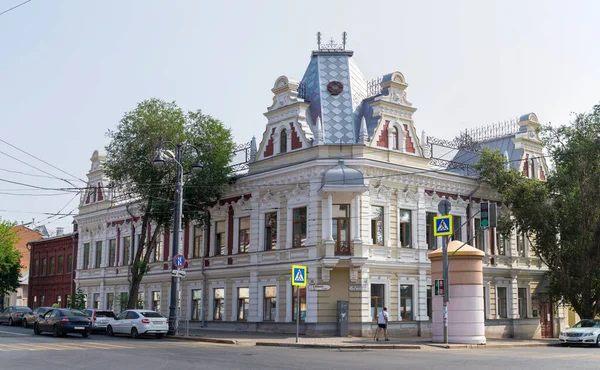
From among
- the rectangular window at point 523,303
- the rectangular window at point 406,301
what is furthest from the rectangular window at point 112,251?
the rectangular window at point 523,303

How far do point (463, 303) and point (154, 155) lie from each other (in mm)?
18514

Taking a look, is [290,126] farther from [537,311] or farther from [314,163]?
[537,311]

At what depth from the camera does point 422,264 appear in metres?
36.2

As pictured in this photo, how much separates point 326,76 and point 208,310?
15.4 metres

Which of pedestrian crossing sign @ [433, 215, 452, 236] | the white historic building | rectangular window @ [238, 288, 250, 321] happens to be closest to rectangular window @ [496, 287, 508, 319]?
the white historic building

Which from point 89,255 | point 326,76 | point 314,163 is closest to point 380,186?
point 314,163

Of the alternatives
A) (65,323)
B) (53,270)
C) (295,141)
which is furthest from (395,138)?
(53,270)

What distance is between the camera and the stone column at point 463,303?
2873 centimetres

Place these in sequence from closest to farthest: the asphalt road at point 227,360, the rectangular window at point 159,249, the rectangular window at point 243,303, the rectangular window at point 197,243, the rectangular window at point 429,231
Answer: the asphalt road at point 227,360 → the rectangular window at point 429,231 → the rectangular window at point 243,303 → the rectangular window at point 197,243 → the rectangular window at point 159,249

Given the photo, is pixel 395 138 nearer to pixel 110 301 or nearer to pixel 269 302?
pixel 269 302

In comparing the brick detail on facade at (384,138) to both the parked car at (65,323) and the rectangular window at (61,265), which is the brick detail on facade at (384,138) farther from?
the rectangular window at (61,265)

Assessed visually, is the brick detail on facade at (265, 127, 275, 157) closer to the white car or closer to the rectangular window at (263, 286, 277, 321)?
the rectangular window at (263, 286, 277, 321)

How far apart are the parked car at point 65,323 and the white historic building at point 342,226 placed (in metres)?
5.33

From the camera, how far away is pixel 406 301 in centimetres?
3575
